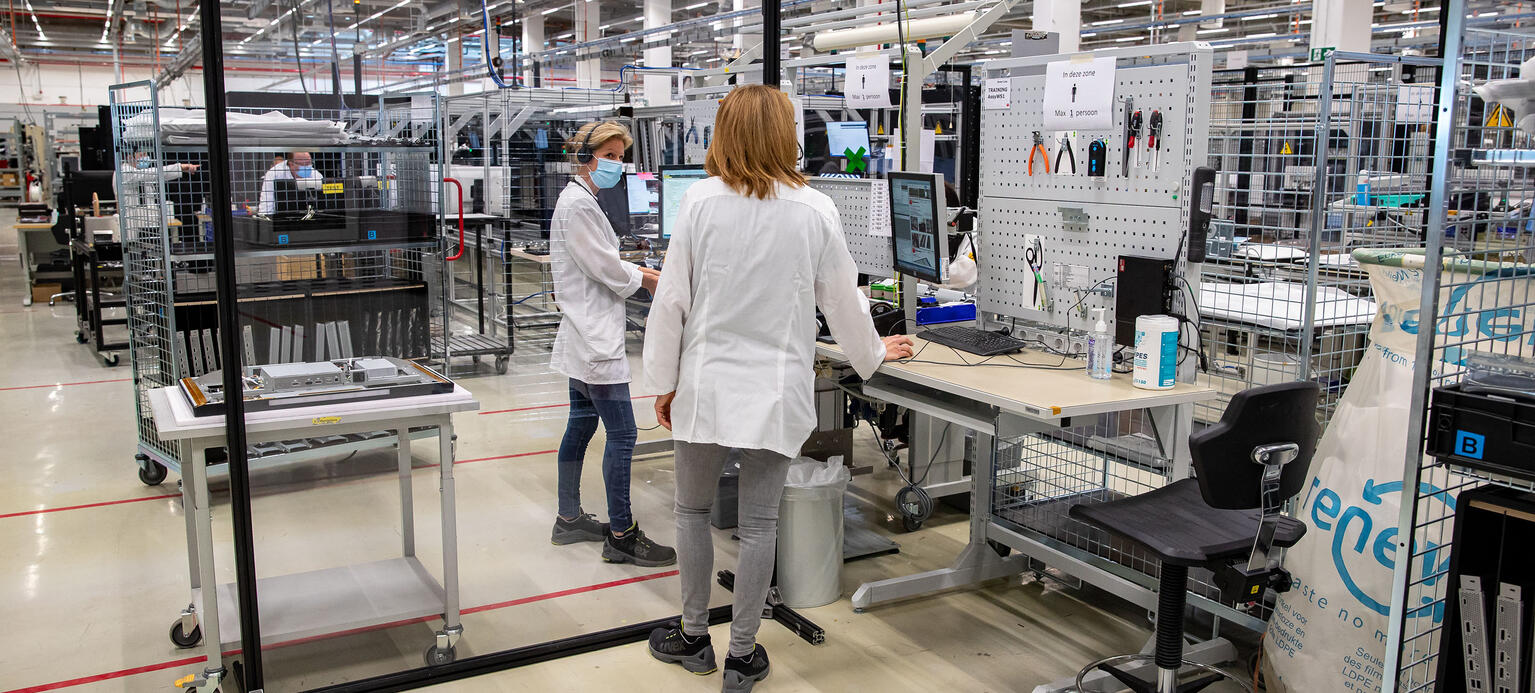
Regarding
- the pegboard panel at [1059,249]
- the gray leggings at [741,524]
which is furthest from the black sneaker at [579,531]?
the pegboard panel at [1059,249]

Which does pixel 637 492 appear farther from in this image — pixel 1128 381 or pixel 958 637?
pixel 1128 381

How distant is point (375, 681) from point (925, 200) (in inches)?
81.8

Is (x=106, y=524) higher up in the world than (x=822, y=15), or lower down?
lower down

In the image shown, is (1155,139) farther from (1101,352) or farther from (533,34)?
(533,34)

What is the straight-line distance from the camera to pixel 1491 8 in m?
1.91

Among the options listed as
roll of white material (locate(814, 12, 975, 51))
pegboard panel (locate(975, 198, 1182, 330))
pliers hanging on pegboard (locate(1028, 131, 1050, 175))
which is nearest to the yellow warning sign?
pegboard panel (locate(975, 198, 1182, 330))

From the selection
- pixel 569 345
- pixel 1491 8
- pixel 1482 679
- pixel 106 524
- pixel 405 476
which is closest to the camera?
pixel 1482 679

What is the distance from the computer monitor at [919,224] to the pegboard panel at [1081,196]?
7.7 inches

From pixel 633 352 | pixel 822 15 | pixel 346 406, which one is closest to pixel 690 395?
pixel 346 406

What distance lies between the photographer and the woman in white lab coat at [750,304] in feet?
8.54

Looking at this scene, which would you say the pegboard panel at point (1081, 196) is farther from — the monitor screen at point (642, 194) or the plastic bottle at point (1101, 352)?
the monitor screen at point (642, 194)

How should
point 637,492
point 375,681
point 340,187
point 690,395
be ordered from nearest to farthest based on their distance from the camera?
point 690,395
point 375,681
point 637,492
point 340,187

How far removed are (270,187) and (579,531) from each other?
6.73 ft

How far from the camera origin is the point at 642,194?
555cm
